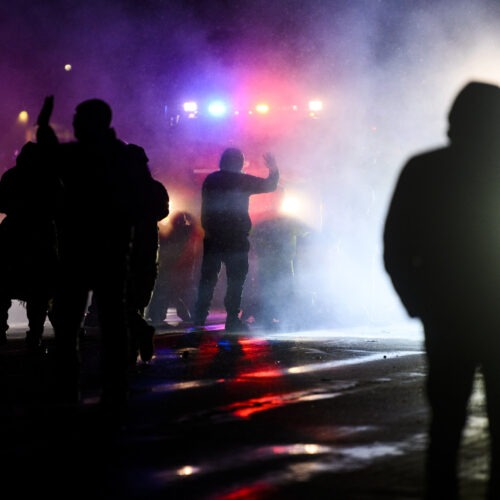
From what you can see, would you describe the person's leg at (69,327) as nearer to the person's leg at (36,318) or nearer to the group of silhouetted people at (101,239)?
the group of silhouetted people at (101,239)

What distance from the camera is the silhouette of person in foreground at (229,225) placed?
12.7 meters

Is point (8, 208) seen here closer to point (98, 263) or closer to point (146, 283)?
point (146, 283)

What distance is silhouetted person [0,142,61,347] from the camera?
957 centimetres

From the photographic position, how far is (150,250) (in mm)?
8273

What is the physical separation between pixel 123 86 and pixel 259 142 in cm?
579

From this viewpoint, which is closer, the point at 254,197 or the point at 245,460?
the point at 245,460

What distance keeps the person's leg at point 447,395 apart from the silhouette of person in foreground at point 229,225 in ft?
28.9

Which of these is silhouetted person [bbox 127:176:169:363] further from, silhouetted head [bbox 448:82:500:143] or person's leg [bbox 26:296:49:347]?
silhouetted head [bbox 448:82:500:143]

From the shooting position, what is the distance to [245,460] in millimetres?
4402

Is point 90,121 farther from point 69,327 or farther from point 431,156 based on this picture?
point 431,156

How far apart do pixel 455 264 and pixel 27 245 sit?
256 inches

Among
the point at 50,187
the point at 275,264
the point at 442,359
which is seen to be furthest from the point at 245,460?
the point at 275,264

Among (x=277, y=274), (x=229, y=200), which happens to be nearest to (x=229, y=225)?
(x=229, y=200)

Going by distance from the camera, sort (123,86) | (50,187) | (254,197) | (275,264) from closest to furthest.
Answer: (50,187)
(275,264)
(254,197)
(123,86)
